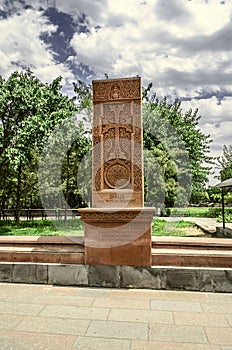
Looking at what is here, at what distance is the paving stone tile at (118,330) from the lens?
3.23 m

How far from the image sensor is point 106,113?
18.0ft

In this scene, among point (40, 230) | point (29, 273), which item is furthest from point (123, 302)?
point (40, 230)

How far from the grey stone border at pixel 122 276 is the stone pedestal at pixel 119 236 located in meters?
0.14

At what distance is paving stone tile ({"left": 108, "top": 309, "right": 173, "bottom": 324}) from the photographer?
364cm

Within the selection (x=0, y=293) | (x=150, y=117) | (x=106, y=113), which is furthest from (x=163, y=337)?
(x=150, y=117)

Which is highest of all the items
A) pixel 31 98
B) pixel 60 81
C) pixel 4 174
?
pixel 60 81

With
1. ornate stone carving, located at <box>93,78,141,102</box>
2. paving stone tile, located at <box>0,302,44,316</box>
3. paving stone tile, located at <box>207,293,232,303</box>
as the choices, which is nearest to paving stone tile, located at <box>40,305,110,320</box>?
paving stone tile, located at <box>0,302,44,316</box>

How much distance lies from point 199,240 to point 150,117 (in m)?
15.8

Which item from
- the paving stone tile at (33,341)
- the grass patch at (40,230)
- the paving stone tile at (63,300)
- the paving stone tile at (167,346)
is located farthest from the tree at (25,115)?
the paving stone tile at (167,346)

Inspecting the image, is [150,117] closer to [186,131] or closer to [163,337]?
[186,131]

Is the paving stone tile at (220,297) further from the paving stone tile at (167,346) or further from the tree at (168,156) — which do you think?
the tree at (168,156)

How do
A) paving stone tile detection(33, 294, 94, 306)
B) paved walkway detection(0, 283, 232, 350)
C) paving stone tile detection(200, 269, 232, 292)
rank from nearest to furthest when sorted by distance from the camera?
paved walkway detection(0, 283, 232, 350) < paving stone tile detection(33, 294, 94, 306) < paving stone tile detection(200, 269, 232, 292)

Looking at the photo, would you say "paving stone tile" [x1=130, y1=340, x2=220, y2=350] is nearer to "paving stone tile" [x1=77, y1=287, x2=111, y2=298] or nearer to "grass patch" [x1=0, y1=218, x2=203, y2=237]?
"paving stone tile" [x1=77, y1=287, x2=111, y2=298]

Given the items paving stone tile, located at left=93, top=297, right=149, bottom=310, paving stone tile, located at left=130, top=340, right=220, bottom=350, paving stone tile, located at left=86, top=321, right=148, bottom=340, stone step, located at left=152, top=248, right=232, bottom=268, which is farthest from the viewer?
stone step, located at left=152, top=248, right=232, bottom=268
